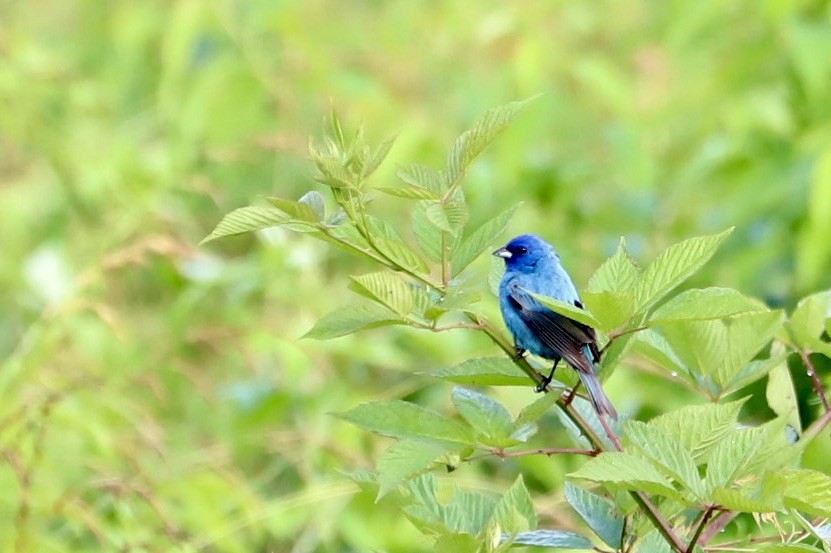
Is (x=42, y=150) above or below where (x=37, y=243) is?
above

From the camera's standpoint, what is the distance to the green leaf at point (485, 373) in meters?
1.02

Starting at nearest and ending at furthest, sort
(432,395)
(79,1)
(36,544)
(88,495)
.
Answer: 1. (36,544)
2. (88,495)
3. (432,395)
4. (79,1)

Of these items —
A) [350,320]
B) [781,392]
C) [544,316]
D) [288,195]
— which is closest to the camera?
[350,320]

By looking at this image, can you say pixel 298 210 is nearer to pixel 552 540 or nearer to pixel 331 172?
pixel 331 172

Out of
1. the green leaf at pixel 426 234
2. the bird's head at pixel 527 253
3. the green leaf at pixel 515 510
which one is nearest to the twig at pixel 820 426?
the green leaf at pixel 515 510

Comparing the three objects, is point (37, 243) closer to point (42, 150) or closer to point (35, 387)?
point (42, 150)

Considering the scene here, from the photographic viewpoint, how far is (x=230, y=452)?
8.19 feet

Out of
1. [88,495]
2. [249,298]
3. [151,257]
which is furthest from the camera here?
[249,298]

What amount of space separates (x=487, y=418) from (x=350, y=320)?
134 millimetres

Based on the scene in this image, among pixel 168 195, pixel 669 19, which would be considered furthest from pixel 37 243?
pixel 669 19

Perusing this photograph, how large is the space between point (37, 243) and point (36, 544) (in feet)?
7.07

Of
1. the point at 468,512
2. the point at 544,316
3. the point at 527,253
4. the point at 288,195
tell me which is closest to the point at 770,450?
the point at 468,512

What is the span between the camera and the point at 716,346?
1.19 m

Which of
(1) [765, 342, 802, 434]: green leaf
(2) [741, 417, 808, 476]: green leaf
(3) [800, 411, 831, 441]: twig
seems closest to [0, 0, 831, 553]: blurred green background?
(1) [765, 342, 802, 434]: green leaf
